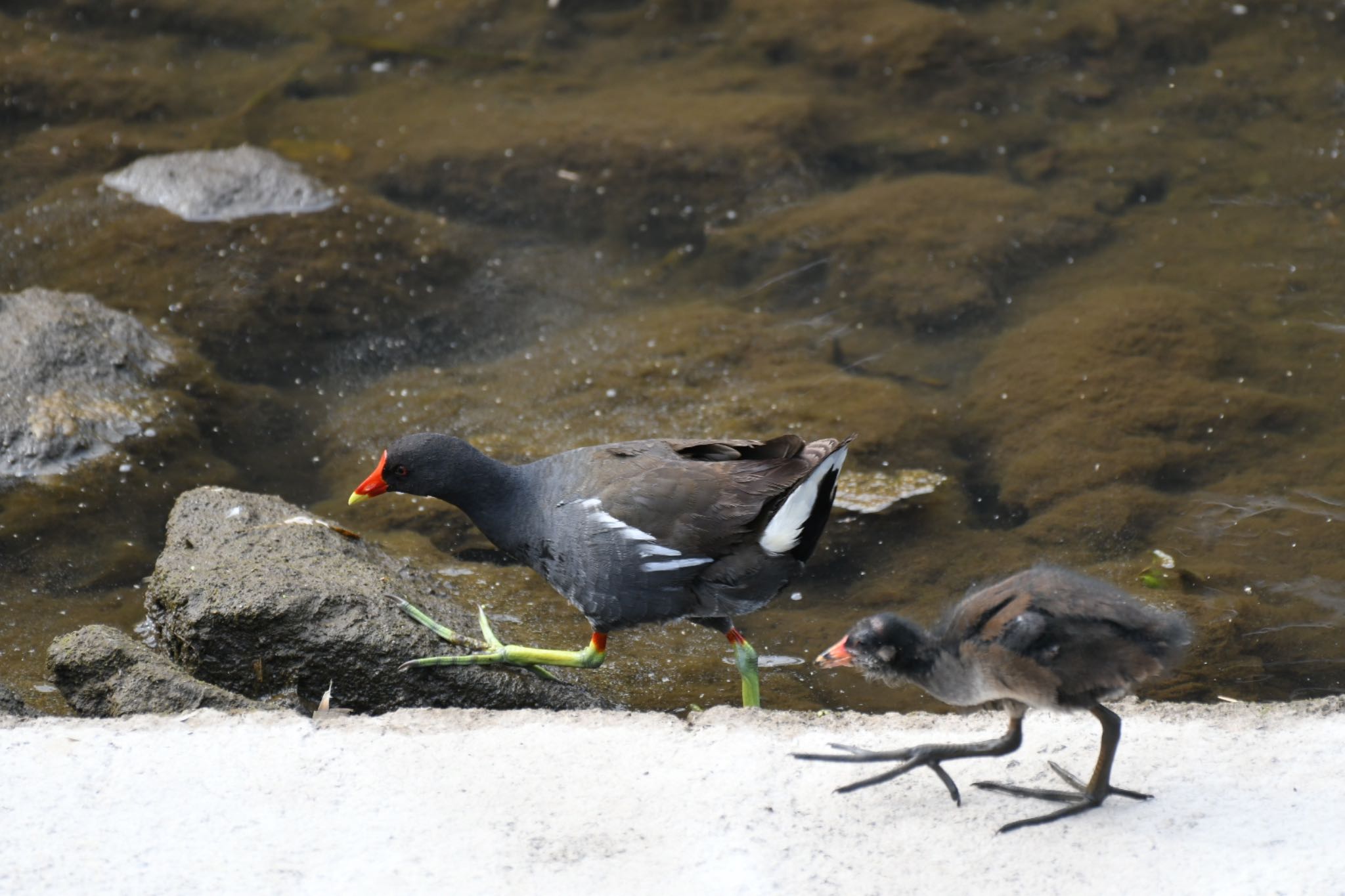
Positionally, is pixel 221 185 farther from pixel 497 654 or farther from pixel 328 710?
pixel 328 710

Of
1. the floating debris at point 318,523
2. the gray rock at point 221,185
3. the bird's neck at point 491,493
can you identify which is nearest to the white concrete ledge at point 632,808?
the bird's neck at point 491,493


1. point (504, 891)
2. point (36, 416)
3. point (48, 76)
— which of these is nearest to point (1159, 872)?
point (504, 891)

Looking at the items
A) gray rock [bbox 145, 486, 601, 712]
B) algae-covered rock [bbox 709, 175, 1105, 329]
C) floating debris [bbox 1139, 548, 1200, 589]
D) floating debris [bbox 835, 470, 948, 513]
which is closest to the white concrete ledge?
gray rock [bbox 145, 486, 601, 712]

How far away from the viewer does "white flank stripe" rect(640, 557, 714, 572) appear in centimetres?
332

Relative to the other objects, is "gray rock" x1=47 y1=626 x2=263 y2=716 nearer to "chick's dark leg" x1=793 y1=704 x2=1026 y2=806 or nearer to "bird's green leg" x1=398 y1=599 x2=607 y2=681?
"bird's green leg" x1=398 y1=599 x2=607 y2=681

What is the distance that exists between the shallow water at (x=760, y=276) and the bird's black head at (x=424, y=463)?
633mm

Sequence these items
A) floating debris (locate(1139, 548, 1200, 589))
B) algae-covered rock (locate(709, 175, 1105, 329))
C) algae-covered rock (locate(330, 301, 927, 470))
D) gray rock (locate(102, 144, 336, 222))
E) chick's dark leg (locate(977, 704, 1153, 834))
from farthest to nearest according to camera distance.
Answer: gray rock (locate(102, 144, 336, 222))
algae-covered rock (locate(709, 175, 1105, 329))
algae-covered rock (locate(330, 301, 927, 470))
floating debris (locate(1139, 548, 1200, 589))
chick's dark leg (locate(977, 704, 1153, 834))

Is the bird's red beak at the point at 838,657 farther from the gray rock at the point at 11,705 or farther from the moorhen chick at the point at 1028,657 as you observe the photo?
the gray rock at the point at 11,705

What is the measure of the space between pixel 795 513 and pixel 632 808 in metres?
1.06

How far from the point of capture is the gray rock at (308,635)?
123 inches

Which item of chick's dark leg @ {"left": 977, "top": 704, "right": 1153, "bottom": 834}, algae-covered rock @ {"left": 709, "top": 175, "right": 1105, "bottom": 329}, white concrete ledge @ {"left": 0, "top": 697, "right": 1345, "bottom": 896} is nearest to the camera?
white concrete ledge @ {"left": 0, "top": 697, "right": 1345, "bottom": 896}

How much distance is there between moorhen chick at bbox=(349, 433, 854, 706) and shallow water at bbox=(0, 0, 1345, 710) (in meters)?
0.41

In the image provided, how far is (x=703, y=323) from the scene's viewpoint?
5.45 meters

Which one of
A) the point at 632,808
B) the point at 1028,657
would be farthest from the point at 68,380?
the point at 1028,657
